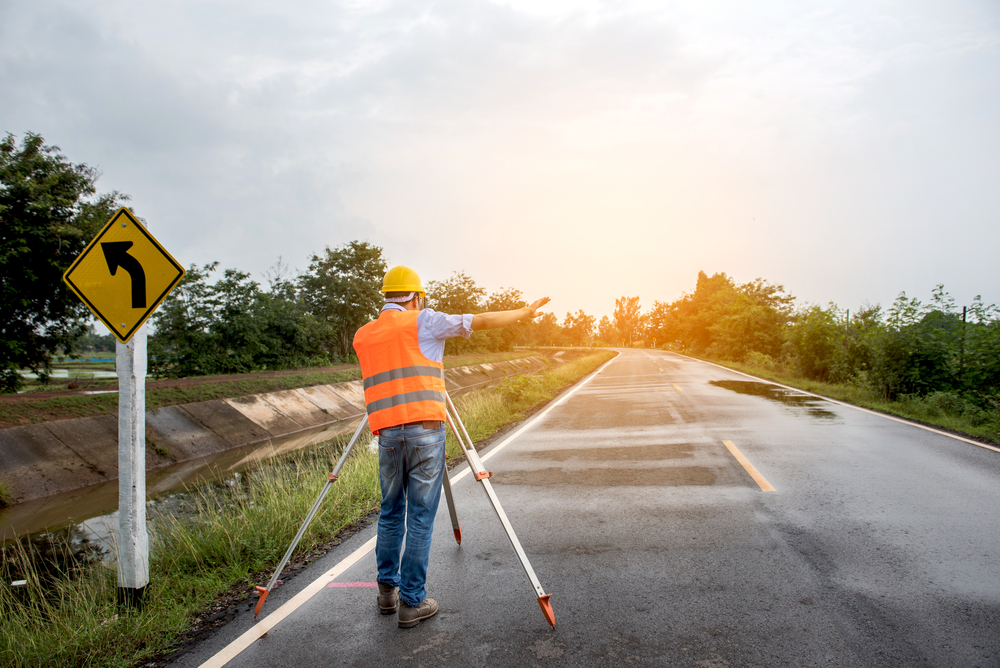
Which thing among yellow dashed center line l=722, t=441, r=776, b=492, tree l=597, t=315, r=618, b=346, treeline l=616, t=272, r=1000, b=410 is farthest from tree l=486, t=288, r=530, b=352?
tree l=597, t=315, r=618, b=346

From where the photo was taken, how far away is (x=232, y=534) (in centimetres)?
489

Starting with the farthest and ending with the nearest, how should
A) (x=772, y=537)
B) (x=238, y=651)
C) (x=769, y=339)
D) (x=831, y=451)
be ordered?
1. (x=769, y=339)
2. (x=831, y=451)
3. (x=772, y=537)
4. (x=238, y=651)

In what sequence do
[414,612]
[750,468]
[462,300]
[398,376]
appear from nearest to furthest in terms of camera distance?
[414,612] → [398,376] → [750,468] → [462,300]

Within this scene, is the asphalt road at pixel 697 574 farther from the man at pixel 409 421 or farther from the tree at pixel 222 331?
the tree at pixel 222 331

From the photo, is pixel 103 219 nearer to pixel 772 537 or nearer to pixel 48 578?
pixel 48 578

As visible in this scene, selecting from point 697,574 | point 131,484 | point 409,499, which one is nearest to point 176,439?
point 131,484

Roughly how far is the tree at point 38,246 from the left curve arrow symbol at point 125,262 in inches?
424

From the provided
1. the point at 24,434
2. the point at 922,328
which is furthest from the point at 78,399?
the point at 922,328

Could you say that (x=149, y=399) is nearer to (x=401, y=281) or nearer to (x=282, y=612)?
(x=282, y=612)

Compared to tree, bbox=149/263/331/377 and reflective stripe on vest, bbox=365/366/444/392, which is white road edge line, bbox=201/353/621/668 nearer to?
reflective stripe on vest, bbox=365/366/444/392

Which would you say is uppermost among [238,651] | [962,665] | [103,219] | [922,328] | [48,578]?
[103,219]

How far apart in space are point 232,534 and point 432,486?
2.46m

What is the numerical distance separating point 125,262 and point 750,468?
682 centimetres

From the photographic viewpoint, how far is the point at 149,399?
12.8 m
